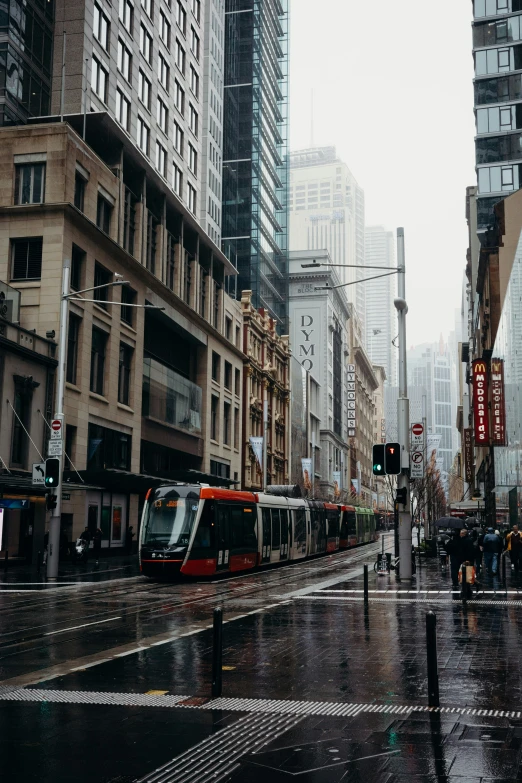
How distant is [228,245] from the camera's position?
3654 inches

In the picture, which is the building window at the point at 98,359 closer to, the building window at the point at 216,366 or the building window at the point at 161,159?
the building window at the point at 216,366

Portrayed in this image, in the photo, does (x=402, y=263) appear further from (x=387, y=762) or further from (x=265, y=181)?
(x=265, y=181)

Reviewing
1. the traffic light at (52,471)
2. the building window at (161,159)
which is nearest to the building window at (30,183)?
the traffic light at (52,471)

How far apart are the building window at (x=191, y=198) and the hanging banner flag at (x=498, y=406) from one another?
31272mm

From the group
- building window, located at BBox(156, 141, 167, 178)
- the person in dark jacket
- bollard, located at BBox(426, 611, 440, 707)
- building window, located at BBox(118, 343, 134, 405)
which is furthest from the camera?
building window, located at BBox(156, 141, 167, 178)

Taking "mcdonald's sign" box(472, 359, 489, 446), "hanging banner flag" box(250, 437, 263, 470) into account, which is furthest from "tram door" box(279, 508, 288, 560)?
"hanging banner flag" box(250, 437, 263, 470)

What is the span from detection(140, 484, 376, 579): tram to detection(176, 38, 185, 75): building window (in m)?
40.8

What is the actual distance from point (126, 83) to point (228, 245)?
3809 cm

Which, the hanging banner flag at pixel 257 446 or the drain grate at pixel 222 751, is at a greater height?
the hanging banner flag at pixel 257 446

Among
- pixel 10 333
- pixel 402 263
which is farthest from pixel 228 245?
pixel 402 263

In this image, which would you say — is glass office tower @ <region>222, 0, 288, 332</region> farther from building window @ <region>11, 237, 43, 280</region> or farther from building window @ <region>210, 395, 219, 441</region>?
building window @ <region>11, 237, 43, 280</region>

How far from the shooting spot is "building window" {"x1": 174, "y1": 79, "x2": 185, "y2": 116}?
6538 centimetres

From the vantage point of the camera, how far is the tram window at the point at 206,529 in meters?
28.1

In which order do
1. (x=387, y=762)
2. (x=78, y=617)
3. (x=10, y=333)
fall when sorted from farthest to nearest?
(x=10, y=333) → (x=78, y=617) → (x=387, y=762)
